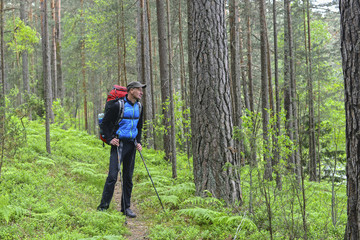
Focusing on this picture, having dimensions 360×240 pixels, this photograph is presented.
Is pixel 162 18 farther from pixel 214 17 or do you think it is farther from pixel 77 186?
pixel 77 186

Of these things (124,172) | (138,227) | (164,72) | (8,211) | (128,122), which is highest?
(164,72)

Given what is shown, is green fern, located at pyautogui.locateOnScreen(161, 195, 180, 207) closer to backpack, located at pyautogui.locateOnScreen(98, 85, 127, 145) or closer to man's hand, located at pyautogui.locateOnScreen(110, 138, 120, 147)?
man's hand, located at pyautogui.locateOnScreen(110, 138, 120, 147)

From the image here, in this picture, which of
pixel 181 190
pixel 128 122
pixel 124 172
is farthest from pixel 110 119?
pixel 181 190

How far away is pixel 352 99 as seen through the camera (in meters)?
2.53

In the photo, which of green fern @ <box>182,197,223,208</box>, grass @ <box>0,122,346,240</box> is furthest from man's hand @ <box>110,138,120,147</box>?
green fern @ <box>182,197,223,208</box>

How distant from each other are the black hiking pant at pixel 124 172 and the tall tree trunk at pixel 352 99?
3.61 m

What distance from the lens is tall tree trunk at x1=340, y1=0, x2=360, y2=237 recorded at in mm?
2500

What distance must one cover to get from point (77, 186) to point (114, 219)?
220 centimetres

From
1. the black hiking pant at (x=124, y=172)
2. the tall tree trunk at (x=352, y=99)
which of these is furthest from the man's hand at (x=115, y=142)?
the tall tree trunk at (x=352, y=99)

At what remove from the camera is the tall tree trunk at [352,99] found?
8.20 feet

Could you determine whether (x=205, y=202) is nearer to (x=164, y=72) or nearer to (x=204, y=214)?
(x=204, y=214)

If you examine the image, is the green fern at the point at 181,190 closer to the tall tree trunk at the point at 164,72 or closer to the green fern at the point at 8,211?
the green fern at the point at 8,211

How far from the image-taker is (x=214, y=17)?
531 cm

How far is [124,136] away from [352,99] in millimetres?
3687
